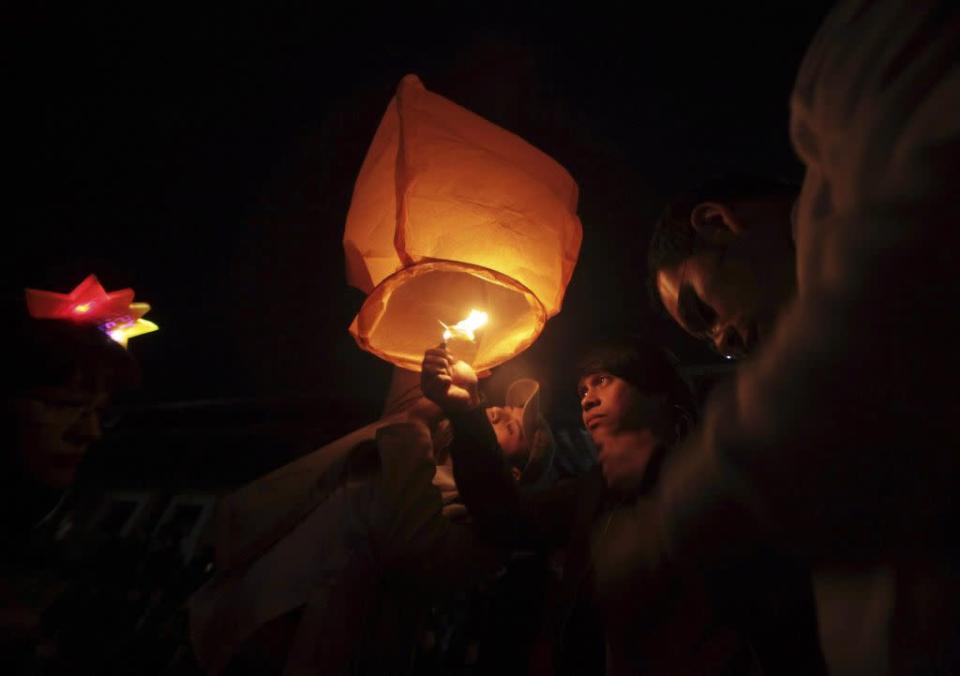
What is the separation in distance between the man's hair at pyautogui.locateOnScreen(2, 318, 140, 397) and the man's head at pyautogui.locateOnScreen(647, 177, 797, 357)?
14.0 ft

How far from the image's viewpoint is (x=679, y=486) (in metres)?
0.95

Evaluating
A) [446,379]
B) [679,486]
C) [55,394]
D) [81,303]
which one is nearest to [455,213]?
[446,379]

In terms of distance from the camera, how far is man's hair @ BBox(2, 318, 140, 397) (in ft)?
11.9

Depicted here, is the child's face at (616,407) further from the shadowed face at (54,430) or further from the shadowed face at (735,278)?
the shadowed face at (54,430)

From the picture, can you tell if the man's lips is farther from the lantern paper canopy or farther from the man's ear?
the man's ear

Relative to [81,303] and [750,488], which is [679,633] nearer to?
[750,488]

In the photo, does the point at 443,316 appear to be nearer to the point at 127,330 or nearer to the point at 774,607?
the point at 774,607

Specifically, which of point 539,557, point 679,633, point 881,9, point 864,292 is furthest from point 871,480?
point 539,557

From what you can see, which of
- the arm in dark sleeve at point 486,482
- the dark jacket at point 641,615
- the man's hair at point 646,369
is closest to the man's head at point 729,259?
the man's hair at point 646,369

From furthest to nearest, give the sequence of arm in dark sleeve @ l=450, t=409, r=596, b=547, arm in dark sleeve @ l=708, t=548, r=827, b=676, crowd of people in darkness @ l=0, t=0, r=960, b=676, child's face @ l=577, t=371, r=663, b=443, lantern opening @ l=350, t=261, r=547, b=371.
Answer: child's face @ l=577, t=371, r=663, b=443 → arm in dark sleeve @ l=450, t=409, r=596, b=547 → lantern opening @ l=350, t=261, r=547, b=371 → arm in dark sleeve @ l=708, t=548, r=827, b=676 → crowd of people in darkness @ l=0, t=0, r=960, b=676

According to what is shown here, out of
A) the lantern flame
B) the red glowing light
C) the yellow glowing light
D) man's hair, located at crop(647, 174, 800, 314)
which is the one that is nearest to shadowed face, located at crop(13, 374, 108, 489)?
the red glowing light

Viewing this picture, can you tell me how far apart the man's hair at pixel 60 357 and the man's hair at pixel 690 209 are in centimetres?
421

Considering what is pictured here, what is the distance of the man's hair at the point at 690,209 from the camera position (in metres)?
2.48

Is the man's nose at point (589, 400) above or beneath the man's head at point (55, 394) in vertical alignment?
above
